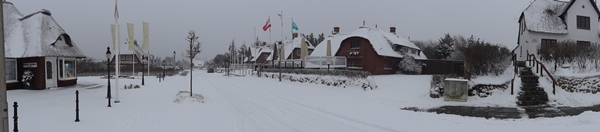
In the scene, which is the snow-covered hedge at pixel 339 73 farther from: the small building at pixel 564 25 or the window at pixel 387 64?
the small building at pixel 564 25

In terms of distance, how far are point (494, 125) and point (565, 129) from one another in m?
1.45

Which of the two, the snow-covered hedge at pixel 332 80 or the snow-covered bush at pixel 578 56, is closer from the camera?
the snow-covered bush at pixel 578 56

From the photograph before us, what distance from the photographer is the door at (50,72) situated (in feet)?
65.2

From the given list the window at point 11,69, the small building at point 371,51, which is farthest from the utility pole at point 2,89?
the small building at point 371,51

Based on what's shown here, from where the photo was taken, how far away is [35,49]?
18516mm

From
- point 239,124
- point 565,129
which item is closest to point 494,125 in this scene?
point 565,129

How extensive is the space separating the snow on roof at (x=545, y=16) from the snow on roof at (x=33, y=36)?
3085cm

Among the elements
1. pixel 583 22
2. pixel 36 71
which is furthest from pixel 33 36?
pixel 583 22

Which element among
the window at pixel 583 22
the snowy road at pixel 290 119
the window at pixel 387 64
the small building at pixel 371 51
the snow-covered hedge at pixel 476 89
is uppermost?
the window at pixel 583 22

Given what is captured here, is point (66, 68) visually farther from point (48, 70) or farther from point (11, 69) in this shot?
point (11, 69)

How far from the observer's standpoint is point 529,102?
12766 mm

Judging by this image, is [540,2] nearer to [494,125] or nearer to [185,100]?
[494,125]

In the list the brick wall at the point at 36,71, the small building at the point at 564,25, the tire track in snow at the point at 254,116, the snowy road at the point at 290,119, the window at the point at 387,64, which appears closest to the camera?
the snowy road at the point at 290,119

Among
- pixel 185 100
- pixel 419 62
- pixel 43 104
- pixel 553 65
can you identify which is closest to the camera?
pixel 43 104
